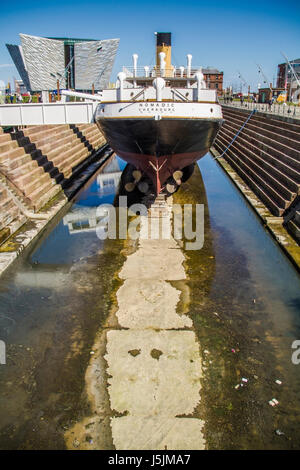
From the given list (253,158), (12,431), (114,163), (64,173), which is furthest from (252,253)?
(114,163)

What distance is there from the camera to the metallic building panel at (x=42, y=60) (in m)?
49.7

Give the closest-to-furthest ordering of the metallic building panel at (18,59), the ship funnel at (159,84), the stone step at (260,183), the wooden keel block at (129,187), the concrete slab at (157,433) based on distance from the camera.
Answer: the concrete slab at (157,433) < the ship funnel at (159,84) < the stone step at (260,183) < the wooden keel block at (129,187) < the metallic building panel at (18,59)

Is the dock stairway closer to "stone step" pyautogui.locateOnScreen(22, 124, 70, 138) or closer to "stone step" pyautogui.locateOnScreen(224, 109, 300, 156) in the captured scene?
"stone step" pyautogui.locateOnScreen(224, 109, 300, 156)

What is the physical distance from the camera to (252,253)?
473 inches

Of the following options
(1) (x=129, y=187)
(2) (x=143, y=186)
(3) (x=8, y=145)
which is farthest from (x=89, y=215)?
(3) (x=8, y=145)

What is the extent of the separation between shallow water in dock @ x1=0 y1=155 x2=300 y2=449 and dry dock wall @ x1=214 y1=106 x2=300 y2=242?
134 cm

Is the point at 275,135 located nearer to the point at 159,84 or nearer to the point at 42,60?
the point at 159,84

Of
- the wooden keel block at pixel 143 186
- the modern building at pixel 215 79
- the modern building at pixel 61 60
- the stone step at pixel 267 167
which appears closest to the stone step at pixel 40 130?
the wooden keel block at pixel 143 186

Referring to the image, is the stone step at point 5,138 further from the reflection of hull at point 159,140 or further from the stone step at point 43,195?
the reflection of hull at point 159,140

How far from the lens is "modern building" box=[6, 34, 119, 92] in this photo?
167 feet

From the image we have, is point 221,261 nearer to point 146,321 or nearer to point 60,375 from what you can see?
point 146,321

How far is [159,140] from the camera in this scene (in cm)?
1421

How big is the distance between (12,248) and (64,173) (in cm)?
985

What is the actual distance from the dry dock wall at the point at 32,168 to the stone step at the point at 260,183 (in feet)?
35.6
